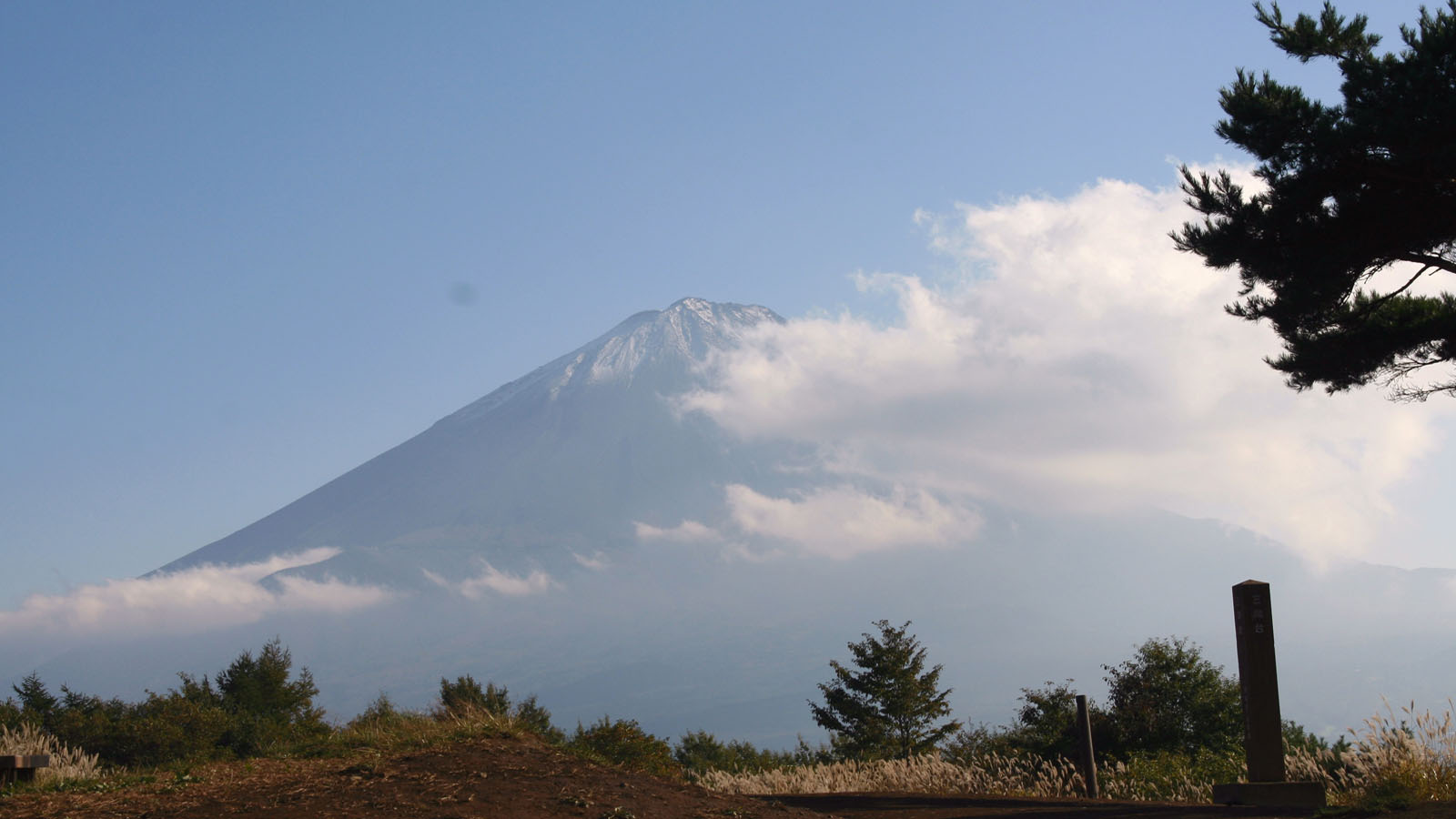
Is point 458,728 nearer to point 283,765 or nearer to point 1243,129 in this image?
point 283,765

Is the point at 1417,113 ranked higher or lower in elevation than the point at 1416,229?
higher

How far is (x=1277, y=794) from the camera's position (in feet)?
35.2

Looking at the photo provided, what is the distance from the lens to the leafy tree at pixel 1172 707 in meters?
23.1

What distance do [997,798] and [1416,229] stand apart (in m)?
8.20

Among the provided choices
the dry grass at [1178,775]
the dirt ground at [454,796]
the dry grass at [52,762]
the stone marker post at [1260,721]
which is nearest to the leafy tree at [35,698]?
the dry grass at [52,762]

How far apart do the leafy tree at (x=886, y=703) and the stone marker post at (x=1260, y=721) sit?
2575cm

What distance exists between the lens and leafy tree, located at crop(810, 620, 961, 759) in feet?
121

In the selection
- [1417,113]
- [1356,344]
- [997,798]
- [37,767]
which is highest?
[1417,113]

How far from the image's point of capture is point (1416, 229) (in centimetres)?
1237

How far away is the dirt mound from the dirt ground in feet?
0.04

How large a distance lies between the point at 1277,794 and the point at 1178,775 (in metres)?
5.47

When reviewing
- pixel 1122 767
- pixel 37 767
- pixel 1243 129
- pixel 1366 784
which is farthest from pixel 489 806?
pixel 1243 129

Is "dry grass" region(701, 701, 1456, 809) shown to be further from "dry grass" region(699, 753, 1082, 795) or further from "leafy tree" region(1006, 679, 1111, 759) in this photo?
"leafy tree" region(1006, 679, 1111, 759)

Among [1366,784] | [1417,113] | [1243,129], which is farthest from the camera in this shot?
[1243,129]
